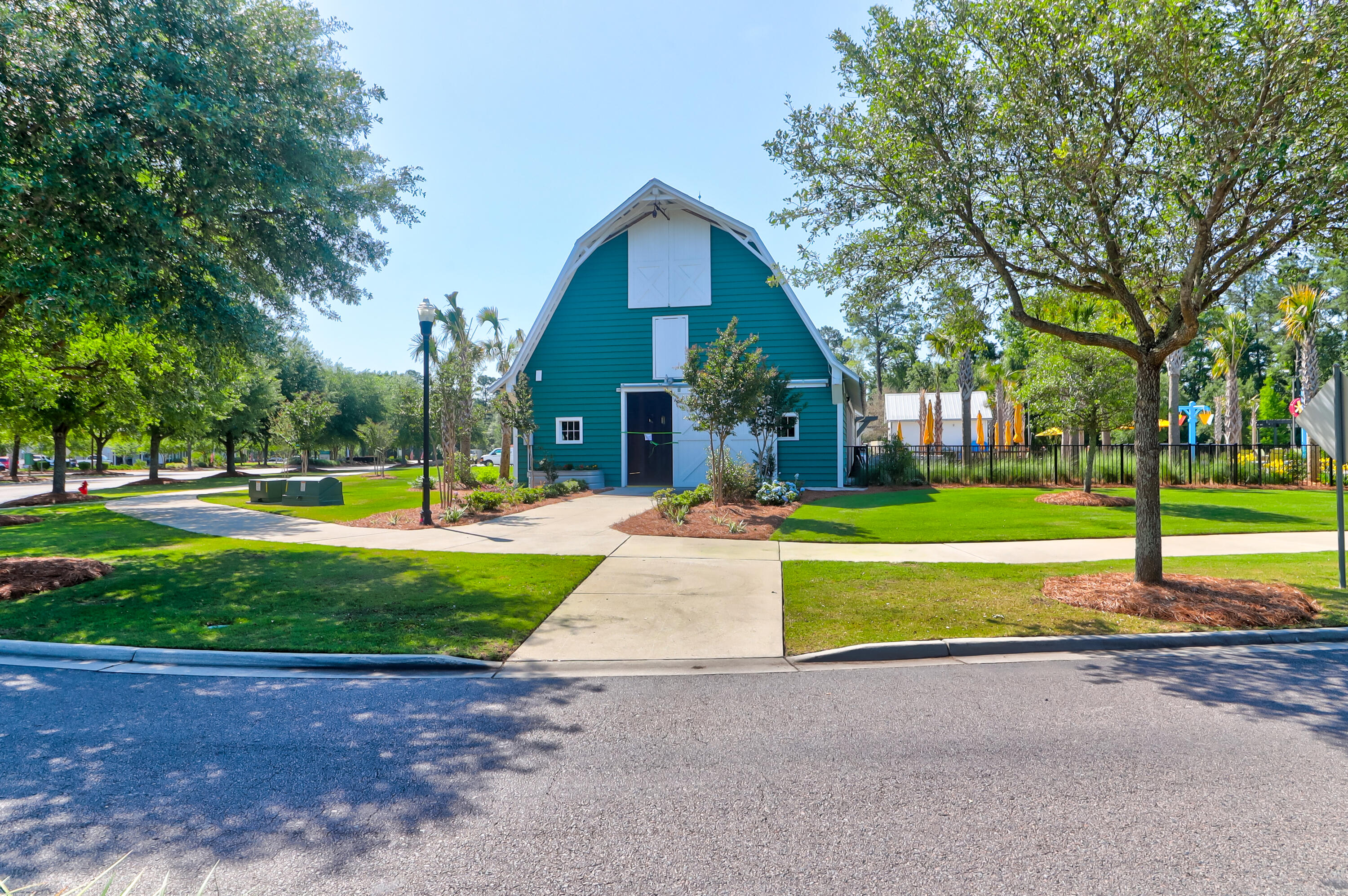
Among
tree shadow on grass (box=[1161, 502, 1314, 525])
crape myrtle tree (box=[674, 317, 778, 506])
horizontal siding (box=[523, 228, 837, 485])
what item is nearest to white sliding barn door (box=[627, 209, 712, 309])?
horizontal siding (box=[523, 228, 837, 485])

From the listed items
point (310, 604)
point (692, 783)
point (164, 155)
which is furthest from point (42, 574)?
point (692, 783)

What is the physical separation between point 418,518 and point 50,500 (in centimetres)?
1541

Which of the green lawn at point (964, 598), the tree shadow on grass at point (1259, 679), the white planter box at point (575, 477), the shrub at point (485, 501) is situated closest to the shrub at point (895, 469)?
the white planter box at point (575, 477)

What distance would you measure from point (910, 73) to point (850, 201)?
145 centimetres

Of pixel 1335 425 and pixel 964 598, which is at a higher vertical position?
pixel 1335 425

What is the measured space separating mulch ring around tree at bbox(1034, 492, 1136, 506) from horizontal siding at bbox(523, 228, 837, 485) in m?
5.69

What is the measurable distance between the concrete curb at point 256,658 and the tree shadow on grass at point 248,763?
0.31 m

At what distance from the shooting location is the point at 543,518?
13961 millimetres

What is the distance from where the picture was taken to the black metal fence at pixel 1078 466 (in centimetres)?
2020

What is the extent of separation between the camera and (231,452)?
38188 mm

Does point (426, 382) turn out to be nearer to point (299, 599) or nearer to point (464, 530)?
point (464, 530)

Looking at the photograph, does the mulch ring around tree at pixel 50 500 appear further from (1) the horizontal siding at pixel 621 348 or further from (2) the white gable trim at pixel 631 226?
(1) the horizontal siding at pixel 621 348

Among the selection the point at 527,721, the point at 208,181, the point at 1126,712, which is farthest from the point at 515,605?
the point at 208,181

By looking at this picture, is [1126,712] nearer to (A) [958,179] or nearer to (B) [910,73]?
(A) [958,179]
